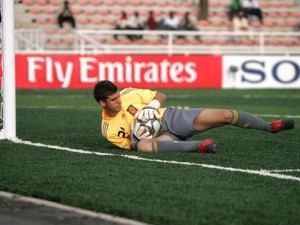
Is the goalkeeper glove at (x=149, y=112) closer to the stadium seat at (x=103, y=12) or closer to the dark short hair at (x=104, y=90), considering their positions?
the dark short hair at (x=104, y=90)

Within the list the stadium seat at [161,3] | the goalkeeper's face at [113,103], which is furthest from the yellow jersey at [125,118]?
the stadium seat at [161,3]

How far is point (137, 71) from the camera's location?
28.5 metres

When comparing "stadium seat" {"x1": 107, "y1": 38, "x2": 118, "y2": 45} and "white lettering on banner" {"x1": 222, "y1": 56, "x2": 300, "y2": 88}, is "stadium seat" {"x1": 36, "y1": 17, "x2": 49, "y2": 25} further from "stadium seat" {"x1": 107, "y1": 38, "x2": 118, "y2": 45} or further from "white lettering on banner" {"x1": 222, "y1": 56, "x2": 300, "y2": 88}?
"white lettering on banner" {"x1": 222, "y1": 56, "x2": 300, "y2": 88}

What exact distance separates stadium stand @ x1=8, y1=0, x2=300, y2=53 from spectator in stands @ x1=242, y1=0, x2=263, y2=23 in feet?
1.02

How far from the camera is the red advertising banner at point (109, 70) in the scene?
28.0 meters

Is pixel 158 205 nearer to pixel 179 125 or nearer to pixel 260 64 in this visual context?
pixel 179 125

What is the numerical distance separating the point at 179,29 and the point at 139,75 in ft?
18.1

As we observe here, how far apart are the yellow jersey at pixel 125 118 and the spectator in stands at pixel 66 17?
866 inches

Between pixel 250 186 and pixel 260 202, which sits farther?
pixel 250 186

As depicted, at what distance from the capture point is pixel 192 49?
32.4 m

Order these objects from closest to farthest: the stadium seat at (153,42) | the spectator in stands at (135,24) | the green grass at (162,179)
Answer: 1. the green grass at (162,179)
2. the stadium seat at (153,42)
3. the spectator in stands at (135,24)

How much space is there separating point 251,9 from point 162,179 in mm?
27362

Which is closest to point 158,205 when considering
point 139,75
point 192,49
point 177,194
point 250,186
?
point 177,194

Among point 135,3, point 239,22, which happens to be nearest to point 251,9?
point 239,22
